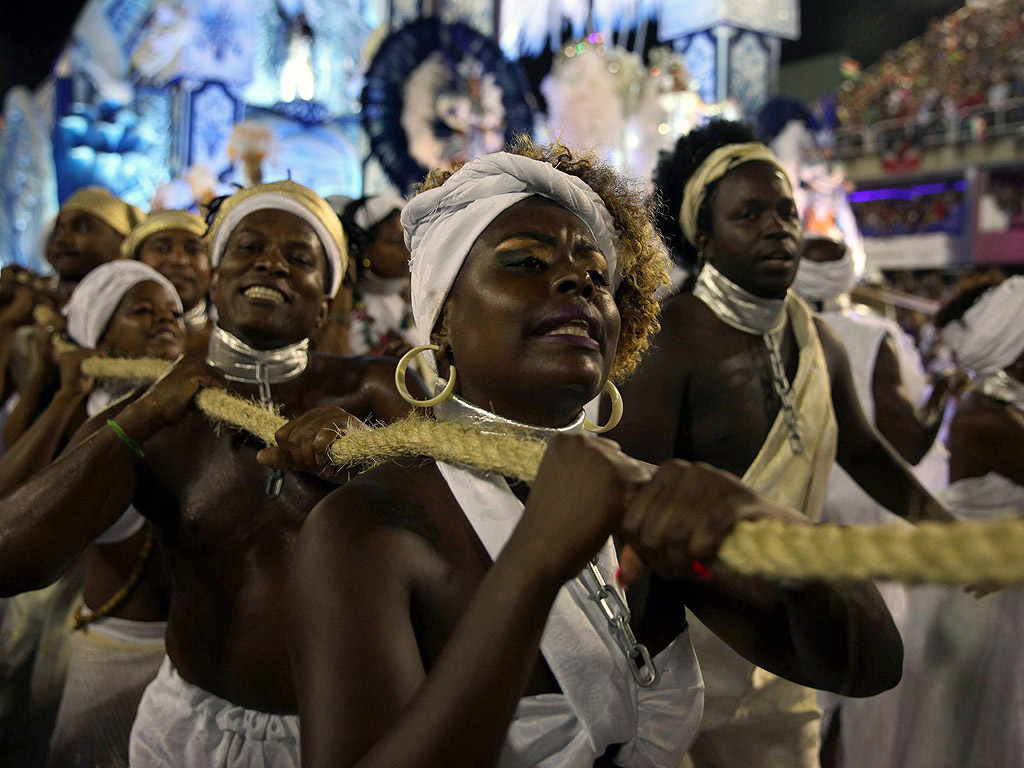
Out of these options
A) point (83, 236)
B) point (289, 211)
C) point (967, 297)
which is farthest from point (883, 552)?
point (83, 236)

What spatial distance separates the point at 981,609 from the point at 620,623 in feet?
8.86

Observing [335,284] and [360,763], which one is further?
[335,284]

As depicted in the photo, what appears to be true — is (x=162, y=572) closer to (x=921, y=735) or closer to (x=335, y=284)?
(x=335, y=284)

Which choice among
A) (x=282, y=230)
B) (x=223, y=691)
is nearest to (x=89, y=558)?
(x=223, y=691)

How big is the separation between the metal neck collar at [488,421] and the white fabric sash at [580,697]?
0.29 ft

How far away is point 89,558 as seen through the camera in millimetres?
3000

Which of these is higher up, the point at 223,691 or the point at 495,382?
the point at 495,382

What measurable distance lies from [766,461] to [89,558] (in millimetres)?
2297

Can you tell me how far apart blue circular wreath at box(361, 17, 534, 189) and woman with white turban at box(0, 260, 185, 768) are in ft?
22.5

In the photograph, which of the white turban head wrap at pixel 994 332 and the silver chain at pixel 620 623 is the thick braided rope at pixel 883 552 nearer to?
the silver chain at pixel 620 623

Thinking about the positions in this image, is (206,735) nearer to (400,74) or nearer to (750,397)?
(750,397)

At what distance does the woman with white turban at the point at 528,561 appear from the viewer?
101 cm

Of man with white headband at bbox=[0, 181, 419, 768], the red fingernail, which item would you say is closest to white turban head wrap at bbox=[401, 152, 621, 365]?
man with white headband at bbox=[0, 181, 419, 768]

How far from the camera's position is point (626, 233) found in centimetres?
168
